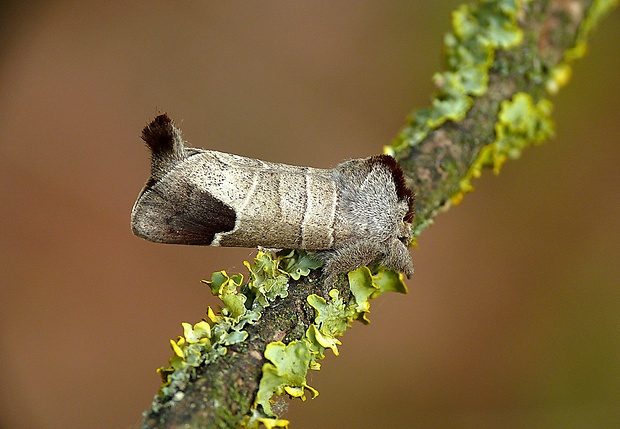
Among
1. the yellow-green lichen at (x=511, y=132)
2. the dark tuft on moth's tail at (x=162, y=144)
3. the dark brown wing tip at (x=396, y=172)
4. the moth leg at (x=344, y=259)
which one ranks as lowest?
the moth leg at (x=344, y=259)

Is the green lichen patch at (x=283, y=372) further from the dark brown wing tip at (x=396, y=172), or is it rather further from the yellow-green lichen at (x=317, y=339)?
the dark brown wing tip at (x=396, y=172)

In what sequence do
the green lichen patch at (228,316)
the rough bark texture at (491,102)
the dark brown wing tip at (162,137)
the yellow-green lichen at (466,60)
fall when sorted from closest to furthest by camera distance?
the green lichen patch at (228,316) < the dark brown wing tip at (162,137) < the rough bark texture at (491,102) < the yellow-green lichen at (466,60)

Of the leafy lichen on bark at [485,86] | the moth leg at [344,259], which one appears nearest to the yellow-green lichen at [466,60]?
the leafy lichen on bark at [485,86]

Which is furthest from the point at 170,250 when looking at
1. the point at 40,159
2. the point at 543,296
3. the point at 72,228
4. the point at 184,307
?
the point at 543,296

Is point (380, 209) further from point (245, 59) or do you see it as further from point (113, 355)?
point (245, 59)

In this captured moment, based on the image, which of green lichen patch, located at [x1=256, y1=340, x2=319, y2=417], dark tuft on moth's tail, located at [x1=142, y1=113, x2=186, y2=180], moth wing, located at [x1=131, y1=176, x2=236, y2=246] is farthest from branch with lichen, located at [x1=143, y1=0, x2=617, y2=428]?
dark tuft on moth's tail, located at [x1=142, y1=113, x2=186, y2=180]

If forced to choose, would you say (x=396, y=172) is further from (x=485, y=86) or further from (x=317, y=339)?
(x=485, y=86)

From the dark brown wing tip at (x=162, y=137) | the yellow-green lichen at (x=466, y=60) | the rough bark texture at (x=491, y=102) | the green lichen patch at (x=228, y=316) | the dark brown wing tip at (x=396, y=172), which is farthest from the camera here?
the yellow-green lichen at (x=466, y=60)

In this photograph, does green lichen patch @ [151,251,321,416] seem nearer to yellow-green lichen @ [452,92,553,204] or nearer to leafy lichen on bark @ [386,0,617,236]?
leafy lichen on bark @ [386,0,617,236]
